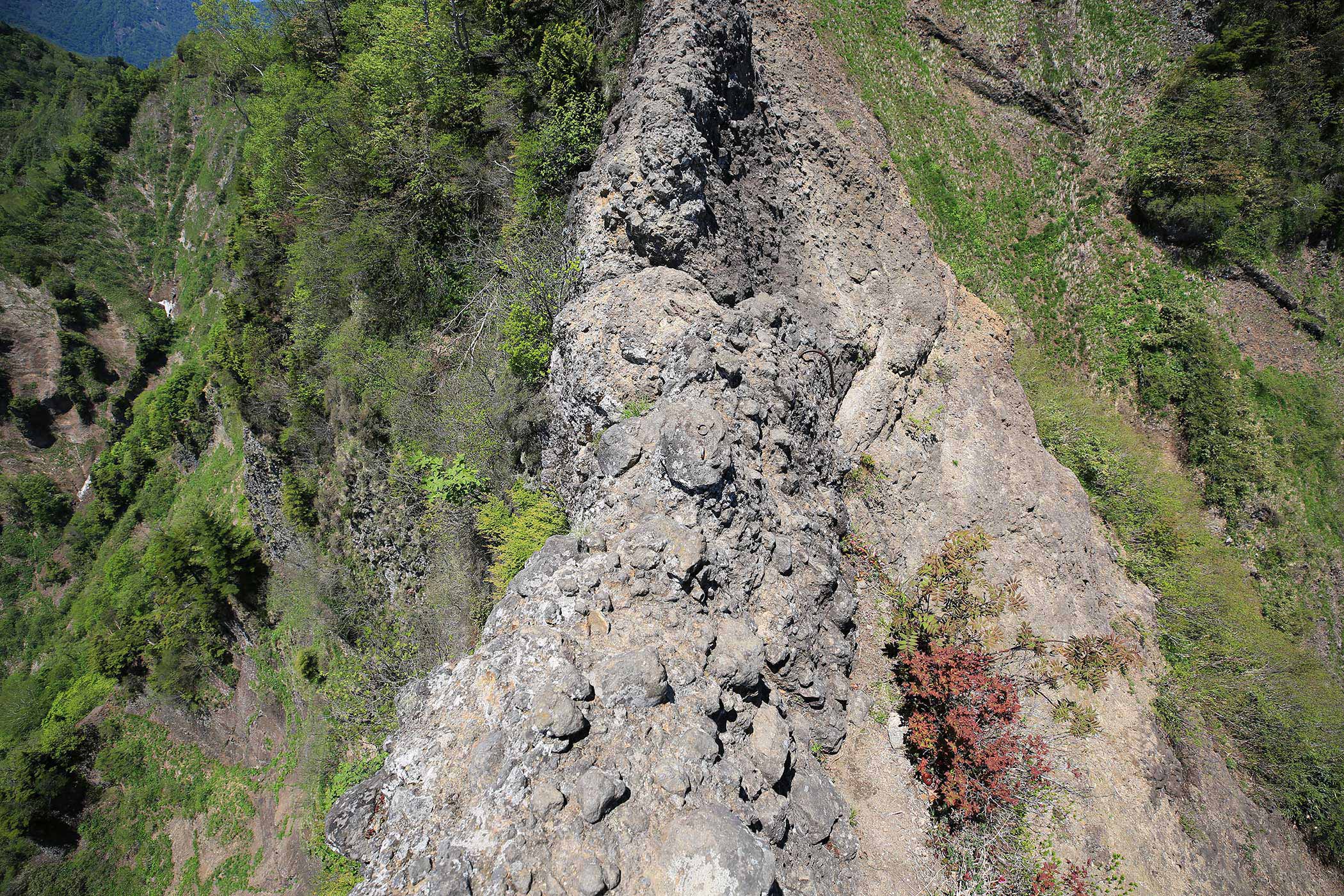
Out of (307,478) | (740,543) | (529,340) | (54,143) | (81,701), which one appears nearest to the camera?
(740,543)

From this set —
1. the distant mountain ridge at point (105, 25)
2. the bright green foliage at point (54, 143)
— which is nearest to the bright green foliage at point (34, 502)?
the bright green foliage at point (54, 143)

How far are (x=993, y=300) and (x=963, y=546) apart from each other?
1045 centimetres

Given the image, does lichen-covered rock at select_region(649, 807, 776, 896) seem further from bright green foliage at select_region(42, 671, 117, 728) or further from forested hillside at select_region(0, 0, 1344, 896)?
bright green foliage at select_region(42, 671, 117, 728)

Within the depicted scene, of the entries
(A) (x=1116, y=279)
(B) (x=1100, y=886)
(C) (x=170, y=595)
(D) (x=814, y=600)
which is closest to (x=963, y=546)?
(D) (x=814, y=600)

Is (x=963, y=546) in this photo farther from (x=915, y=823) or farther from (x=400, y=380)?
(x=400, y=380)

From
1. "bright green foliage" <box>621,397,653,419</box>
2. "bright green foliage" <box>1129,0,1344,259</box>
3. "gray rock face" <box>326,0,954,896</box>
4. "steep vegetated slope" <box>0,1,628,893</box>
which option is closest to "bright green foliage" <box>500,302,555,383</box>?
"steep vegetated slope" <box>0,1,628,893</box>

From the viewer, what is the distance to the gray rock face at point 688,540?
632 centimetres

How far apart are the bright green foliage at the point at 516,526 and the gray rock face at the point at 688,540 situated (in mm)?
708

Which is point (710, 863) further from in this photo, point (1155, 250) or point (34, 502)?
point (34, 502)

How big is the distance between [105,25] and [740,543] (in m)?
180

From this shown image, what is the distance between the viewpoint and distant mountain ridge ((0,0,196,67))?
9656cm

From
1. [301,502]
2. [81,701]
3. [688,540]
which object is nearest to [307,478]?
[301,502]

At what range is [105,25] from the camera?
344ft

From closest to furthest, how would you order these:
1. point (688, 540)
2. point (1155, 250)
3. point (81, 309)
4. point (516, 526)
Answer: point (688, 540) < point (516, 526) < point (1155, 250) < point (81, 309)
